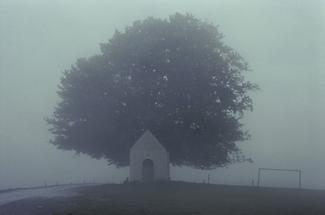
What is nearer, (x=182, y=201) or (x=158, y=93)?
(x=182, y=201)

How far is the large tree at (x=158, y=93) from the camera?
4622 cm

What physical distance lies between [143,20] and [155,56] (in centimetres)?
328

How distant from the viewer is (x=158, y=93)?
1831 inches

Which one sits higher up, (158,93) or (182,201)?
(158,93)

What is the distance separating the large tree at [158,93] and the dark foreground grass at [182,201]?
7938 millimetres

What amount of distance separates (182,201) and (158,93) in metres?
16.3

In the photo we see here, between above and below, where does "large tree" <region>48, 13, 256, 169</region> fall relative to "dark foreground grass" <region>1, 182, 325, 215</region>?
above

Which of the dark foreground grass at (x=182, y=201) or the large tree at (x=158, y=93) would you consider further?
the large tree at (x=158, y=93)

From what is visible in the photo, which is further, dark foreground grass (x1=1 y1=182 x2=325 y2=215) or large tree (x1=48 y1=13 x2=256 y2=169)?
large tree (x1=48 y1=13 x2=256 y2=169)

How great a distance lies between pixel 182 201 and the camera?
3144 centimetres

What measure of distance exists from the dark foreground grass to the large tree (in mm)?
7938

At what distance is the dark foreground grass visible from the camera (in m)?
27.8

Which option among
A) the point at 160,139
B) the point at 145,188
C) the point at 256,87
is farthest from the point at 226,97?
the point at 145,188

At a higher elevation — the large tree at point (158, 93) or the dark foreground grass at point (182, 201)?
the large tree at point (158, 93)
